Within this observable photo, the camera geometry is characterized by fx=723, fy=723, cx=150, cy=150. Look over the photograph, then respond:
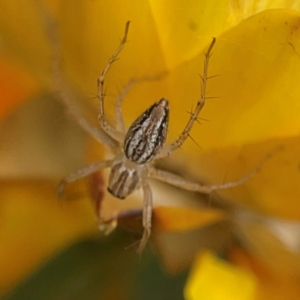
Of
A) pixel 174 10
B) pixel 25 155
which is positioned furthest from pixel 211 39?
pixel 25 155

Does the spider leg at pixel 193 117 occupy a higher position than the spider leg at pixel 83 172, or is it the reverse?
the spider leg at pixel 193 117

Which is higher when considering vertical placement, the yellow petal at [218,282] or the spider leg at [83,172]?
the spider leg at [83,172]

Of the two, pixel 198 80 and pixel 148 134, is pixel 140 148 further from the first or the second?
pixel 198 80

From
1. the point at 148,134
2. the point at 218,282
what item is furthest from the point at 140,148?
the point at 218,282

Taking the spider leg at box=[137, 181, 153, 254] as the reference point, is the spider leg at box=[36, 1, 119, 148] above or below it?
above

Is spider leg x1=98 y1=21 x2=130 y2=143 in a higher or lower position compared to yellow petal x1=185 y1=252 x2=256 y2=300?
higher
